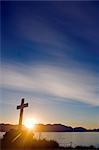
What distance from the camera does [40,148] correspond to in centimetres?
2412

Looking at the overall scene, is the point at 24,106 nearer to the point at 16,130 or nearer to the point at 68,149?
the point at 16,130

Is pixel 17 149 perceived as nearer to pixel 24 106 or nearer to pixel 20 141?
pixel 20 141

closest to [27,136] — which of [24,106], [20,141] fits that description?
[20,141]

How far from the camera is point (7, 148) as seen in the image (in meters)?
23.1

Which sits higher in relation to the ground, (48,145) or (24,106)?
(24,106)

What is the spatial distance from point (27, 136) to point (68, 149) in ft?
11.9

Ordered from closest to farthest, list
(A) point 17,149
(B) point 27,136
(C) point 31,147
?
1. (A) point 17,149
2. (C) point 31,147
3. (B) point 27,136

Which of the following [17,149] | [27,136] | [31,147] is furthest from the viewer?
[27,136]

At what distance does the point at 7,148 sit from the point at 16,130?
4147 mm

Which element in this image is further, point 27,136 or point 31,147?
point 27,136

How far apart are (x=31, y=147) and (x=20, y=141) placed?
51.3 inches

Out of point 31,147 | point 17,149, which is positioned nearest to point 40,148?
point 31,147

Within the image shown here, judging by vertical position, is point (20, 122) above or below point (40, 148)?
above

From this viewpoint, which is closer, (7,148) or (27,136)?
(7,148)
